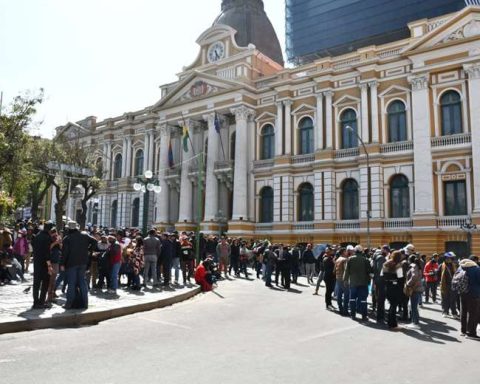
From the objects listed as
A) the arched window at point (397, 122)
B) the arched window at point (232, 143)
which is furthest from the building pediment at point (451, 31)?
the arched window at point (232, 143)

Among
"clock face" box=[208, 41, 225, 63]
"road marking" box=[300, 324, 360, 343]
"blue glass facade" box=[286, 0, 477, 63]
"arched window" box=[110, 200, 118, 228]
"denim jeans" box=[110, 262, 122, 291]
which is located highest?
"blue glass facade" box=[286, 0, 477, 63]

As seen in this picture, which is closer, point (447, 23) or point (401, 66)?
point (447, 23)

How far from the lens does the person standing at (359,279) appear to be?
1159 cm

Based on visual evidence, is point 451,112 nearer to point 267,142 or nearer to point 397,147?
point 397,147

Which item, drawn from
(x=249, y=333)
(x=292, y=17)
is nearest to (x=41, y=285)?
(x=249, y=333)

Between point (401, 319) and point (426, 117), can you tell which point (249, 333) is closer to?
point (401, 319)

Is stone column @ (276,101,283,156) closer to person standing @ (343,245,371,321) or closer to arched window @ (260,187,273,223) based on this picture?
arched window @ (260,187,273,223)

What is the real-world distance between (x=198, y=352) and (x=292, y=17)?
5787 cm

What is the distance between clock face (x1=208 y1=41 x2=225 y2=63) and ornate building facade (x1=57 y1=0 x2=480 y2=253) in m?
0.13

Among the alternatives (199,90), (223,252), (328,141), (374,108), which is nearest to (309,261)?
(223,252)

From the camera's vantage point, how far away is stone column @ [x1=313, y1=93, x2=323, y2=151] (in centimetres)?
3206

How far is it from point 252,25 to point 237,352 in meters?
39.2

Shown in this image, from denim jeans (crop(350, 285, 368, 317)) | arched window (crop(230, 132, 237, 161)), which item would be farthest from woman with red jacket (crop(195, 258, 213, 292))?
arched window (crop(230, 132, 237, 161))

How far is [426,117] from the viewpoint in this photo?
27812 mm
